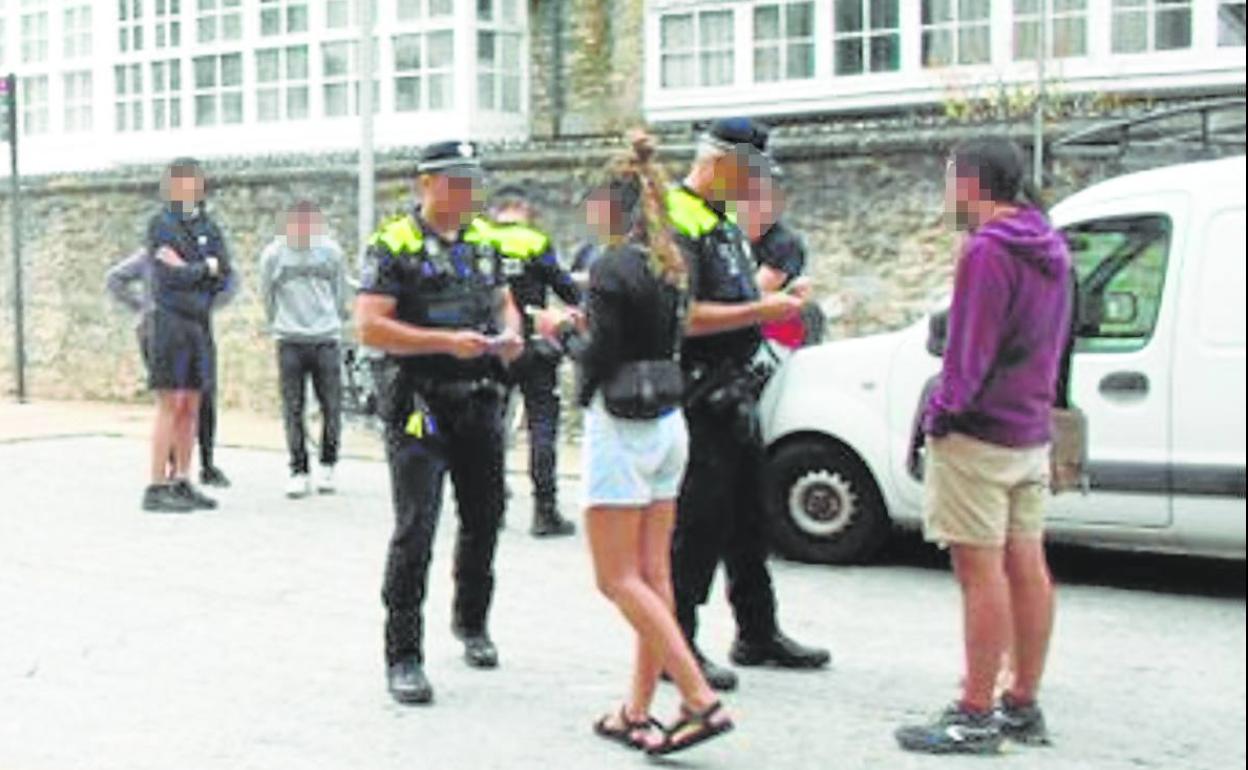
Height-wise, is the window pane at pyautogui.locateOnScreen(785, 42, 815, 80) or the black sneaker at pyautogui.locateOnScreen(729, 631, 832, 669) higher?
the window pane at pyautogui.locateOnScreen(785, 42, 815, 80)

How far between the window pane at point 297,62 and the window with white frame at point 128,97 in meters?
2.21

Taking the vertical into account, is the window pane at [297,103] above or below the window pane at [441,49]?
below

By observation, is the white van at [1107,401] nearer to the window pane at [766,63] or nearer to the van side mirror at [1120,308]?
the van side mirror at [1120,308]

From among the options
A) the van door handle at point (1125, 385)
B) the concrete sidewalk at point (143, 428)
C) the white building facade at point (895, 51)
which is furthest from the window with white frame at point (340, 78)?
the van door handle at point (1125, 385)

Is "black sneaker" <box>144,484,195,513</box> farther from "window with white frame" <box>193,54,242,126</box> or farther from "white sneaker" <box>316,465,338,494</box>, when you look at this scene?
"window with white frame" <box>193,54,242,126</box>

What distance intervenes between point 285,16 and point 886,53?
24.8 feet

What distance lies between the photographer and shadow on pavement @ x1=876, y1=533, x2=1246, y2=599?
8406 mm

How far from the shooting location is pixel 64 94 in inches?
904

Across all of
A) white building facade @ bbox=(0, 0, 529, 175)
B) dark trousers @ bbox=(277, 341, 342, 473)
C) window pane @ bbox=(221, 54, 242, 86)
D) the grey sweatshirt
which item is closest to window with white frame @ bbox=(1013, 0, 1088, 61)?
white building facade @ bbox=(0, 0, 529, 175)

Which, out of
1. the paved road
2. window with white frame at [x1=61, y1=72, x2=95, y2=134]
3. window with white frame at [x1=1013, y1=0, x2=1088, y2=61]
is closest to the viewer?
the paved road

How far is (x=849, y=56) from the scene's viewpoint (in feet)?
58.0

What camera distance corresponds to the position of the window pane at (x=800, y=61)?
1792 centimetres

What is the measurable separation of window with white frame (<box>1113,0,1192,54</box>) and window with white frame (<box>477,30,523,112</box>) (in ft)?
22.9

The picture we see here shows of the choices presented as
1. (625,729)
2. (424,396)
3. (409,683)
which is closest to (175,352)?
(424,396)
